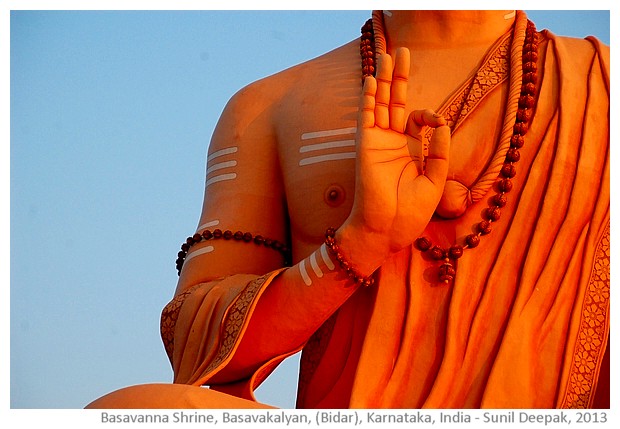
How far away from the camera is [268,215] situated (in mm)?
6840

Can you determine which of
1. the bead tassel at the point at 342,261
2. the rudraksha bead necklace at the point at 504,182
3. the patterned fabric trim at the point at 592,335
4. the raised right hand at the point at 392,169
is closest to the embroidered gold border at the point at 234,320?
the bead tassel at the point at 342,261

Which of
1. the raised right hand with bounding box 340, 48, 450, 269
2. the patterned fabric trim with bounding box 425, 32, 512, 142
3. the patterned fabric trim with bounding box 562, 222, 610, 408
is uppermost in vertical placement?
the patterned fabric trim with bounding box 425, 32, 512, 142

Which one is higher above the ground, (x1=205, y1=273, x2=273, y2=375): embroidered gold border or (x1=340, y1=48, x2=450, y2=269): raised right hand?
(x1=340, y1=48, x2=450, y2=269): raised right hand

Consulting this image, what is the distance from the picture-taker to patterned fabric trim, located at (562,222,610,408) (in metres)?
6.15

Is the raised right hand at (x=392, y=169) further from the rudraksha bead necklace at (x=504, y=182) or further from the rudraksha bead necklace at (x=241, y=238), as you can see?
the rudraksha bead necklace at (x=241, y=238)

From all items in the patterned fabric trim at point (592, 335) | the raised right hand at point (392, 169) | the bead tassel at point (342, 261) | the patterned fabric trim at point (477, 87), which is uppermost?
the patterned fabric trim at point (477, 87)

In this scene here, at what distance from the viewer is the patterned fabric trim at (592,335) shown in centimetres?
615

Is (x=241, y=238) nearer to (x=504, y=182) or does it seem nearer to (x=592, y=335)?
(x=504, y=182)

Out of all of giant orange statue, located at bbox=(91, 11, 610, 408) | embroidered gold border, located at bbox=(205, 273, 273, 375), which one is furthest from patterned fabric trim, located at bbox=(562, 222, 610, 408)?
embroidered gold border, located at bbox=(205, 273, 273, 375)

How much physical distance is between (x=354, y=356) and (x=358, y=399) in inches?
9.0

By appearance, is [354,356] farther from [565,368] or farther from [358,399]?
[565,368]

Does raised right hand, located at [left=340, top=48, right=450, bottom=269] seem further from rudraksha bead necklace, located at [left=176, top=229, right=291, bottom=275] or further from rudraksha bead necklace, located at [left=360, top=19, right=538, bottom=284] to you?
rudraksha bead necklace, located at [left=176, top=229, right=291, bottom=275]

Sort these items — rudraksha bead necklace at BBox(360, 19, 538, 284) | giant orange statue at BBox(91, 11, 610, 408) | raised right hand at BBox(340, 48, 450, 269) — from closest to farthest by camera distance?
raised right hand at BBox(340, 48, 450, 269)
giant orange statue at BBox(91, 11, 610, 408)
rudraksha bead necklace at BBox(360, 19, 538, 284)

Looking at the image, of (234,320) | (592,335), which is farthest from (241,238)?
(592,335)
